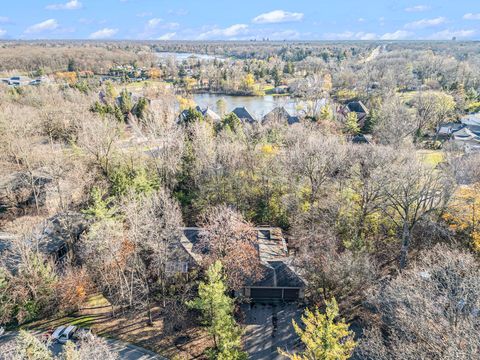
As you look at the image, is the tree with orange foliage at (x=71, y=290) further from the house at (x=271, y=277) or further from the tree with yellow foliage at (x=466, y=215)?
the tree with yellow foliage at (x=466, y=215)

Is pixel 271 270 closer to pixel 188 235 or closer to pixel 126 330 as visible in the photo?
pixel 188 235

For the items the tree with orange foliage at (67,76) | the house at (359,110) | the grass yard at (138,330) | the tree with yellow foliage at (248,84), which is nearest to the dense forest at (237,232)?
the grass yard at (138,330)

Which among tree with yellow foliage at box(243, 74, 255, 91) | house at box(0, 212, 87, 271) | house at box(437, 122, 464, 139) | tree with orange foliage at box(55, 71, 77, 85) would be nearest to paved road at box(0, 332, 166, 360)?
house at box(0, 212, 87, 271)

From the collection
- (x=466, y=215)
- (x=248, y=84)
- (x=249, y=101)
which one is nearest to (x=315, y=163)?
(x=466, y=215)

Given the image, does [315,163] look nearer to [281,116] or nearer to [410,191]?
[410,191]

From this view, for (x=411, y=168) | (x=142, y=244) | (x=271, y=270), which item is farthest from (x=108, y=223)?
(x=411, y=168)
